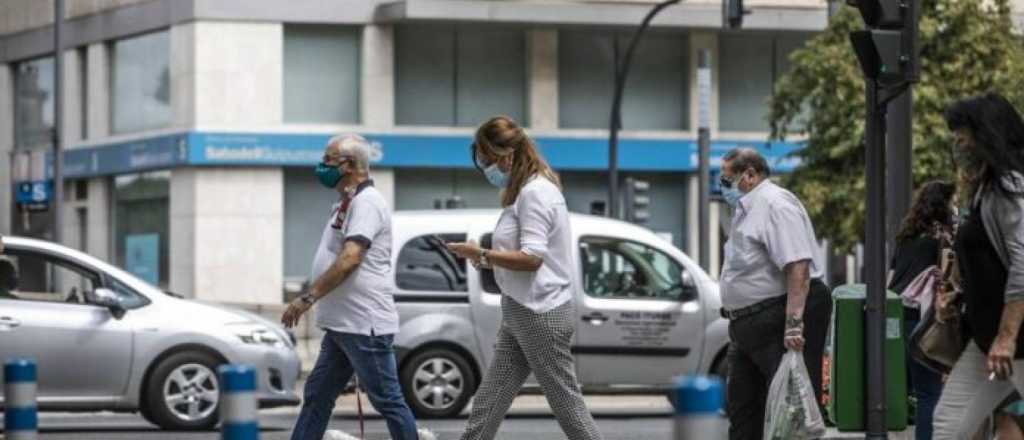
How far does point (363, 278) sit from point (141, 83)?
1189 inches

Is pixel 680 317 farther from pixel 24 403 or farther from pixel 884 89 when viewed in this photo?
pixel 24 403

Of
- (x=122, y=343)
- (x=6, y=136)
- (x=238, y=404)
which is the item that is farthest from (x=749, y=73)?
(x=238, y=404)

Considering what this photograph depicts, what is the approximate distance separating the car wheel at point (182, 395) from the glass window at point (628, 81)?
24.0 metres

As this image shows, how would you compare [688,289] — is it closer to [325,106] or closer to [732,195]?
[732,195]

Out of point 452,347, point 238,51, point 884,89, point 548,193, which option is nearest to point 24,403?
point 548,193

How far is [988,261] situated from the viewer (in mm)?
8625

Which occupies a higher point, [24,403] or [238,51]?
[238,51]

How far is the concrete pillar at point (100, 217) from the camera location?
137ft

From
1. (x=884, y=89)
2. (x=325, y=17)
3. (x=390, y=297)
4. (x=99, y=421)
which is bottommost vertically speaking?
(x=99, y=421)

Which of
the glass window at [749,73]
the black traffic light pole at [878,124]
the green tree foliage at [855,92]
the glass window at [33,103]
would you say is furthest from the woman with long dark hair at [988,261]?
the glass window at [33,103]

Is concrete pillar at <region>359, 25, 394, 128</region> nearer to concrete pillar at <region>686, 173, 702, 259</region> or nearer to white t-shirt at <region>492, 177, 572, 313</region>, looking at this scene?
concrete pillar at <region>686, 173, 702, 259</region>

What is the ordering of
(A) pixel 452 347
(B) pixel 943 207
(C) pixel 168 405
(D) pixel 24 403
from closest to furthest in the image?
(D) pixel 24 403 → (B) pixel 943 207 → (C) pixel 168 405 → (A) pixel 452 347

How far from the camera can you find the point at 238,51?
3906cm

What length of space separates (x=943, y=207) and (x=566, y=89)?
28.9m
